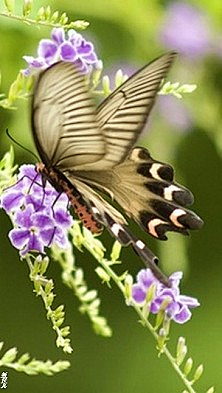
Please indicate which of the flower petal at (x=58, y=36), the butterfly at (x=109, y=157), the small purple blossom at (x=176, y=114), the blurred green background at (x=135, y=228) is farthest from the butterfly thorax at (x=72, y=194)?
the small purple blossom at (x=176, y=114)

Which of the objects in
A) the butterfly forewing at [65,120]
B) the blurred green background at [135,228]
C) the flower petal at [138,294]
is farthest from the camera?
the blurred green background at [135,228]

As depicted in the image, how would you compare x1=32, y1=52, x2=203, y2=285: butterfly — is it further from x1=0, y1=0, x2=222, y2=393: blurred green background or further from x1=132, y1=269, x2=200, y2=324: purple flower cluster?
x1=0, y1=0, x2=222, y2=393: blurred green background

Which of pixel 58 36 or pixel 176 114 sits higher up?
pixel 58 36

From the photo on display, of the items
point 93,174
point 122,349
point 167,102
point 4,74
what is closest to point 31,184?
point 93,174

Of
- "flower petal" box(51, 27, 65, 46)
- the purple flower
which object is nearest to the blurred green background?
the purple flower

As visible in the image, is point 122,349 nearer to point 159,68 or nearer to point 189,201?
point 189,201

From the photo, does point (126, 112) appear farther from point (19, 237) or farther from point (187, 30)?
point (187, 30)

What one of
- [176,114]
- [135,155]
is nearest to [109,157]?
[135,155]

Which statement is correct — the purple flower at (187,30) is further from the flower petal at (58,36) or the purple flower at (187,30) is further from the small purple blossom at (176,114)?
the flower petal at (58,36)

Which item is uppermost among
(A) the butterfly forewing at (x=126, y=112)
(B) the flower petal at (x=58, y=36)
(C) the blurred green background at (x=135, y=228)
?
(B) the flower petal at (x=58, y=36)
